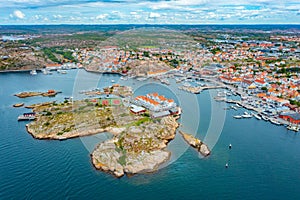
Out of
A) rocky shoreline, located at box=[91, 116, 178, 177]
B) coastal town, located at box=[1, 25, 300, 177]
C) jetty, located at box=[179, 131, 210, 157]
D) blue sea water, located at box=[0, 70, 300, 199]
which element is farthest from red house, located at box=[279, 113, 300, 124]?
rocky shoreline, located at box=[91, 116, 178, 177]

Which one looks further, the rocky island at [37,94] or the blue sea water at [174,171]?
the rocky island at [37,94]

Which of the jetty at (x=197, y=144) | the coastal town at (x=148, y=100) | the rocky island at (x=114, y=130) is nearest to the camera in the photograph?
the rocky island at (x=114, y=130)

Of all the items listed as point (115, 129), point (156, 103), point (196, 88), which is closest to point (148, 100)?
point (156, 103)

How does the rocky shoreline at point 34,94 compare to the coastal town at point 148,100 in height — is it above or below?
below

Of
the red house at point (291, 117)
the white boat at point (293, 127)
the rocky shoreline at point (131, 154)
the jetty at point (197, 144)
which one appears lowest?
the rocky shoreline at point (131, 154)

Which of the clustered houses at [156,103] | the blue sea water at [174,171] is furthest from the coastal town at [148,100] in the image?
the blue sea water at [174,171]

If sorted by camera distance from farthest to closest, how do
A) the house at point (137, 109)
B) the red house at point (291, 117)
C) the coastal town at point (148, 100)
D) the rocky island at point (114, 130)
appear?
the house at point (137, 109) < the red house at point (291, 117) < the coastal town at point (148, 100) < the rocky island at point (114, 130)

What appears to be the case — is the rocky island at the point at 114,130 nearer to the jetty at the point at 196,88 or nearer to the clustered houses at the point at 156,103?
the clustered houses at the point at 156,103

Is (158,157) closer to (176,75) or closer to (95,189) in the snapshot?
(95,189)
